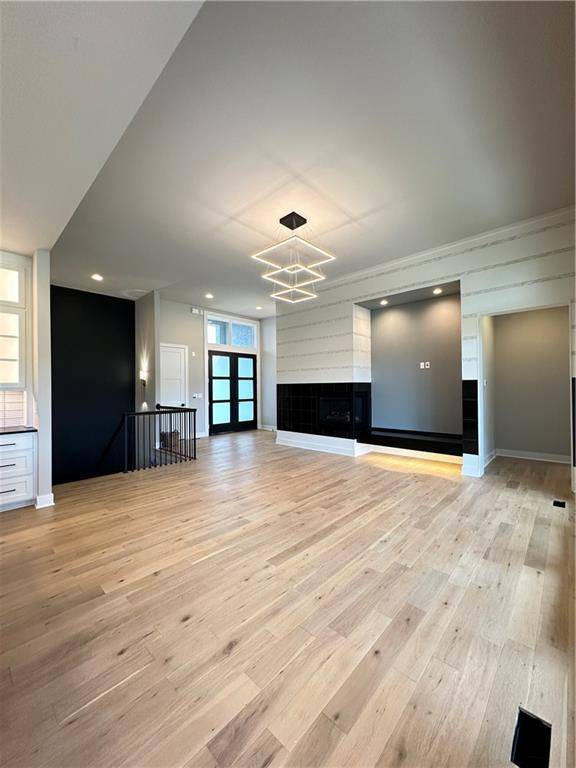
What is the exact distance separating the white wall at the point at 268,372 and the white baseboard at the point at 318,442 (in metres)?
2.42

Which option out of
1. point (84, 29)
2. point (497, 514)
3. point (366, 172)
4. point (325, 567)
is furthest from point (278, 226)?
point (497, 514)

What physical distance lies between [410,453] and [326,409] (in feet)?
6.03

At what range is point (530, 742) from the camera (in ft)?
3.83

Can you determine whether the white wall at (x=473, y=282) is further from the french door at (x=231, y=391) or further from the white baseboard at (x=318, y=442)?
the french door at (x=231, y=391)

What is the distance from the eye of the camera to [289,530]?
2.86m

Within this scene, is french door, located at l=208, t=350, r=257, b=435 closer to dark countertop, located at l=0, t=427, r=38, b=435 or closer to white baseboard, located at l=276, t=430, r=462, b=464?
white baseboard, located at l=276, t=430, r=462, b=464

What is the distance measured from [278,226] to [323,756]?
4570 mm

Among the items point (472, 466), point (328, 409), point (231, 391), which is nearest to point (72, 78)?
point (472, 466)

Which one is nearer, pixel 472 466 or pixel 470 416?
pixel 472 466

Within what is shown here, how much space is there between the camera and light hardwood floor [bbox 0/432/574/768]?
1.17 meters

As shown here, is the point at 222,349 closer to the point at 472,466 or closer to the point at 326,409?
the point at 326,409

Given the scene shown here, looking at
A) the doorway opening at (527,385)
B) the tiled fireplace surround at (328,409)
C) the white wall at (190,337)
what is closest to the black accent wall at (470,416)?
the doorway opening at (527,385)

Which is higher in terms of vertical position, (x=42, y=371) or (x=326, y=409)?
(x=42, y=371)

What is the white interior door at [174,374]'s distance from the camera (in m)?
7.66
